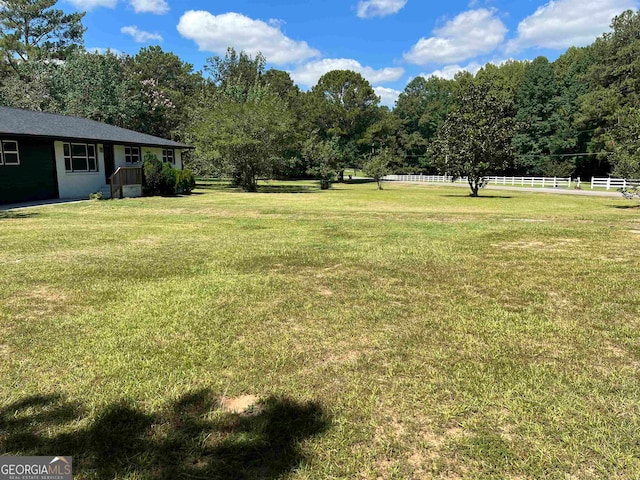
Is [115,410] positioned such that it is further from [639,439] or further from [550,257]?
[550,257]

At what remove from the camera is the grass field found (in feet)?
7.38

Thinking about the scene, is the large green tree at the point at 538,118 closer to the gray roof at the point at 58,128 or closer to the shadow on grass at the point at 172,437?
the gray roof at the point at 58,128

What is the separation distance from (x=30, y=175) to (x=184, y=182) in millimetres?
7594

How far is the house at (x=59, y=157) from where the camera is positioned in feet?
→ 56.9

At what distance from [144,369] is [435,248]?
237 inches

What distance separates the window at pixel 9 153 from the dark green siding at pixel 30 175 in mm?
155

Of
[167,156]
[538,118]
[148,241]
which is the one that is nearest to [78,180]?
[167,156]

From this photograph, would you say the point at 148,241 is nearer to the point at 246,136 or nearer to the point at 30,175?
the point at 30,175

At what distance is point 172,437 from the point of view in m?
2.39

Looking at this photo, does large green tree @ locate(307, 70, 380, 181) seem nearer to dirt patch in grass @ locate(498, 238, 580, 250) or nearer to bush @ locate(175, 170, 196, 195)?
bush @ locate(175, 170, 196, 195)

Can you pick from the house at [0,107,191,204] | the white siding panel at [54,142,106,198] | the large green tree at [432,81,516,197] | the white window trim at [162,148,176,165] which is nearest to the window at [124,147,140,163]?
the house at [0,107,191,204]

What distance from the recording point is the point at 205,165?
1293 inches

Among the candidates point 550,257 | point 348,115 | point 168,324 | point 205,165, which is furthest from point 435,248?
point 348,115

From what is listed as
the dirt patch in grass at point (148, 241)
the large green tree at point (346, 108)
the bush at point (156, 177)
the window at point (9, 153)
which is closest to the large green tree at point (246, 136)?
the bush at point (156, 177)
